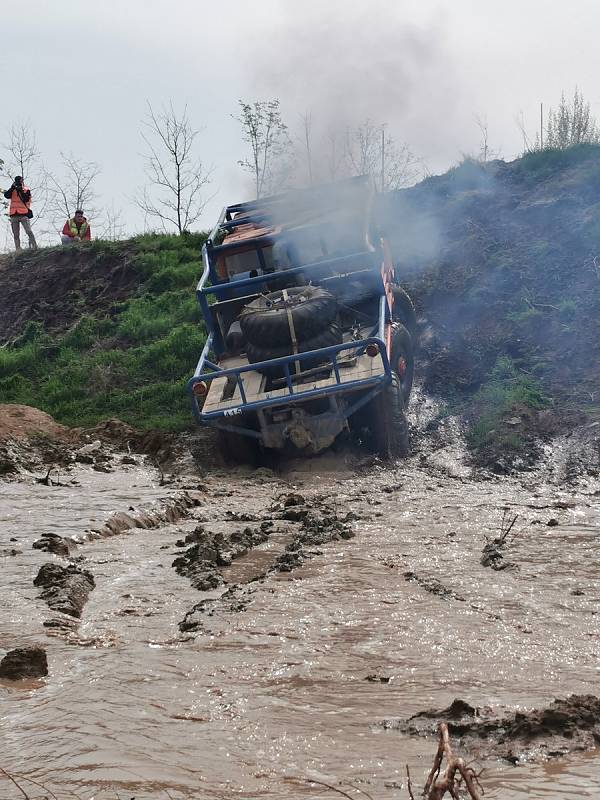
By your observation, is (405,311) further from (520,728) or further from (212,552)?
(520,728)

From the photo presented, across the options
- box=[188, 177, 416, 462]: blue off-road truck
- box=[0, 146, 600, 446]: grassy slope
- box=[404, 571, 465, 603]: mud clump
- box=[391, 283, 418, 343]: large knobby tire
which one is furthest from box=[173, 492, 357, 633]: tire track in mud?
box=[391, 283, 418, 343]: large knobby tire

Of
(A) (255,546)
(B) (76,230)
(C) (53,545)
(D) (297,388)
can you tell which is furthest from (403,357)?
(B) (76,230)

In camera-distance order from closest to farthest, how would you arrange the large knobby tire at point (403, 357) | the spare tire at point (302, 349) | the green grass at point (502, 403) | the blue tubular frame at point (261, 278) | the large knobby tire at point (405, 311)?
the spare tire at point (302, 349), the green grass at point (502, 403), the blue tubular frame at point (261, 278), the large knobby tire at point (403, 357), the large knobby tire at point (405, 311)

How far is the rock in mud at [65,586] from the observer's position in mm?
4633

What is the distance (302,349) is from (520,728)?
6891mm

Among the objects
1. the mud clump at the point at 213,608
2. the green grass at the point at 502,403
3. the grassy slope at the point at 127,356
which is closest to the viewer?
the mud clump at the point at 213,608

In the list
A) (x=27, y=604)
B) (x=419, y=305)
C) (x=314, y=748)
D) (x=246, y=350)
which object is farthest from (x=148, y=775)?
(x=419, y=305)

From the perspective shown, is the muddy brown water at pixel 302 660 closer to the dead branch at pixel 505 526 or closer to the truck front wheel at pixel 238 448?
the dead branch at pixel 505 526

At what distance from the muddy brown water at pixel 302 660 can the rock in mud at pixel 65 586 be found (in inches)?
2.5

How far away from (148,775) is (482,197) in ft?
49.0

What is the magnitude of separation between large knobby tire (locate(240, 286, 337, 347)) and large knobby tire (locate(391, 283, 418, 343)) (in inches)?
98.3

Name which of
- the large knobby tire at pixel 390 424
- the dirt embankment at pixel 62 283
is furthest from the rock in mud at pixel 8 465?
the dirt embankment at pixel 62 283

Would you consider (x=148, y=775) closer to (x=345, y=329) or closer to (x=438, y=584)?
(x=438, y=584)

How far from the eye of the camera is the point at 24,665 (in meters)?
3.60
